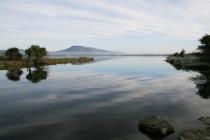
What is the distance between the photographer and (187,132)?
70.9 ft

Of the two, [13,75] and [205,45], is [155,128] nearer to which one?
[13,75]

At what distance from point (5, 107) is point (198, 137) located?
914 inches

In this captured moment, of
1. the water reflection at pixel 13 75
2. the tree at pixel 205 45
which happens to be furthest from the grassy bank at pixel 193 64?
the water reflection at pixel 13 75

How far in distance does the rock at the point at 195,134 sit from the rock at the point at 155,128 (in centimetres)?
124

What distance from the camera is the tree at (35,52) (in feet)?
442

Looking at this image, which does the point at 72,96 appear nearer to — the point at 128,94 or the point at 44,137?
the point at 128,94

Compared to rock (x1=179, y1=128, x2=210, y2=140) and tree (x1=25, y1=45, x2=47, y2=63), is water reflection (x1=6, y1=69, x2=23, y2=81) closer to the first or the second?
rock (x1=179, y1=128, x2=210, y2=140)

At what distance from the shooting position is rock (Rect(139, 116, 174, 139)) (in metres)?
21.8

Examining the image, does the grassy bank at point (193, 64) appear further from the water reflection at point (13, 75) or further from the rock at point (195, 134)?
the rock at point (195, 134)

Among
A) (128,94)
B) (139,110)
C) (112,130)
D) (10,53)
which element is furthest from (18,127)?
(10,53)

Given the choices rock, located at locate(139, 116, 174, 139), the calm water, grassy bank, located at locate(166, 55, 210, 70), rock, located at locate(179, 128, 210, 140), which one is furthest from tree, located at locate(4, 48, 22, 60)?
rock, located at locate(179, 128, 210, 140)

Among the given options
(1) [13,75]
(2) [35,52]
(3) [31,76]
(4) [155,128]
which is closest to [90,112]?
(4) [155,128]

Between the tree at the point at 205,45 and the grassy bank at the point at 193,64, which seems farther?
the tree at the point at 205,45

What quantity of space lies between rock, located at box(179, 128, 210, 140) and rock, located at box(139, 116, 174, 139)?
4.06 ft
